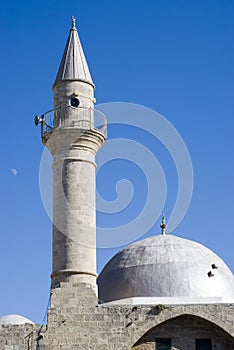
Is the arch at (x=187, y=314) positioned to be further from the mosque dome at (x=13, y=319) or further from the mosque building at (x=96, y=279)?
the mosque dome at (x=13, y=319)

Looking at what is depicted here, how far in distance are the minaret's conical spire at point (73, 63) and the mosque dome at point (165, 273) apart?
507 cm

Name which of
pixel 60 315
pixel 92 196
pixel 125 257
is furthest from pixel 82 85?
pixel 60 315

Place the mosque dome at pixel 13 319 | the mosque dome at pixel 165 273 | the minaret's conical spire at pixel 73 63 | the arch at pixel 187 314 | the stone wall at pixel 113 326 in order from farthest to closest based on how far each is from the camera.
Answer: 1. the mosque dome at pixel 13 319
2. the minaret's conical spire at pixel 73 63
3. the mosque dome at pixel 165 273
4. the arch at pixel 187 314
5. the stone wall at pixel 113 326

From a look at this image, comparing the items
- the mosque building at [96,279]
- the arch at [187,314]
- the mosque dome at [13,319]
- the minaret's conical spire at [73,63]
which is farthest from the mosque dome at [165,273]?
A: the minaret's conical spire at [73,63]

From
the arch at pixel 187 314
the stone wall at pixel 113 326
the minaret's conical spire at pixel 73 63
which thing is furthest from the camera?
the minaret's conical spire at pixel 73 63

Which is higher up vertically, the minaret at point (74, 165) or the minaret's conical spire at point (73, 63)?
the minaret's conical spire at point (73, 63)

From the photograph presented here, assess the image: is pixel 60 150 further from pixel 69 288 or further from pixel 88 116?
pixel 69 288

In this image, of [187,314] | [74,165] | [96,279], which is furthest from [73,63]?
[187,314]

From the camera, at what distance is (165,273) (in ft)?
76.2

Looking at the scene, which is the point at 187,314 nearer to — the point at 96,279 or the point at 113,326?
the point at 113,326

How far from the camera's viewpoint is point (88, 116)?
77.3 feet

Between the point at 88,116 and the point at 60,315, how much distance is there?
5.75 meters

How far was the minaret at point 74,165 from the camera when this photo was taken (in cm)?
2206

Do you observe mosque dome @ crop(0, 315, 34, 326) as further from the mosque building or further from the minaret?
the minaret
